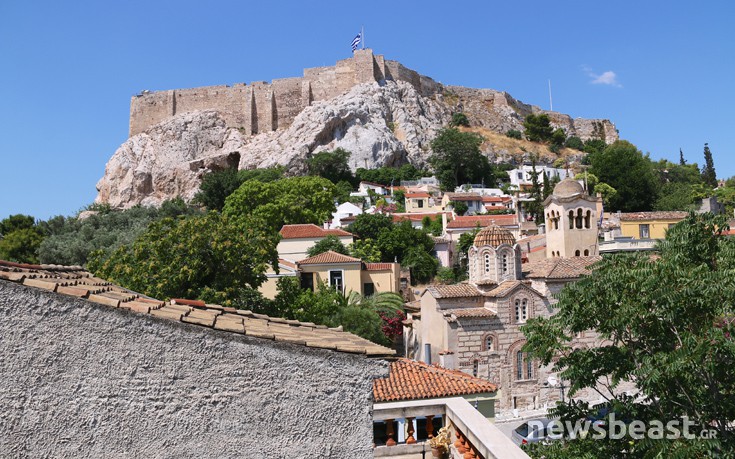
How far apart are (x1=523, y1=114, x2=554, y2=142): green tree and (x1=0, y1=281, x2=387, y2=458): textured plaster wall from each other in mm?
86820

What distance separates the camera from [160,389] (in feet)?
14.0

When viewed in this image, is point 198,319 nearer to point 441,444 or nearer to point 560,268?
point 441,444

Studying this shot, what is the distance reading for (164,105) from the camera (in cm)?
7850

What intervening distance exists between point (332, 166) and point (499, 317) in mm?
41899

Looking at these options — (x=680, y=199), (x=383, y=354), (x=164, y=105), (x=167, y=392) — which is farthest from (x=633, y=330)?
(x=164, y=105)

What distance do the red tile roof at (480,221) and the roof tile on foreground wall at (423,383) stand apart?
33.8 meters

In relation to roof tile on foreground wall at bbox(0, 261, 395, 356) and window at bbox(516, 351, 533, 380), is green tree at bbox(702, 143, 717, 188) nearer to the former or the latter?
window at bbox(516, 351, 533, 380)

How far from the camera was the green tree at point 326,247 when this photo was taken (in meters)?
35.7

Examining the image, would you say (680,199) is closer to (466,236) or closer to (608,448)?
(466,236)

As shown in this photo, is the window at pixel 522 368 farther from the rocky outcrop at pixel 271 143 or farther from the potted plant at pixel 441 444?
the rocky outcrop at pixel 271 143

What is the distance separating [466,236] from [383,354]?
38.1 metres

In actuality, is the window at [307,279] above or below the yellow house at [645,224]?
below

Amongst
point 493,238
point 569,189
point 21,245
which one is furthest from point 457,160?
point 21,245

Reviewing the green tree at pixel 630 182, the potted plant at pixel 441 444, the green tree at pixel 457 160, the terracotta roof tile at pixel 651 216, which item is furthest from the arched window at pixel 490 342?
Result: the green tree at pixel 457 160
